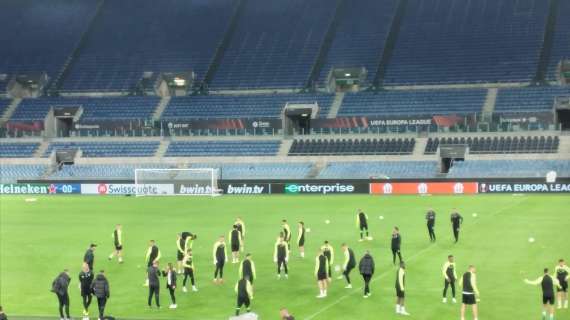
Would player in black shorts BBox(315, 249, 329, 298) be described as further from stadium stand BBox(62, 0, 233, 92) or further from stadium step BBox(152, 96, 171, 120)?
stadium stand BBox(62, 0, 233, 92)

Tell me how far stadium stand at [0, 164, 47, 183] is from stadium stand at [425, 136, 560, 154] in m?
37.4

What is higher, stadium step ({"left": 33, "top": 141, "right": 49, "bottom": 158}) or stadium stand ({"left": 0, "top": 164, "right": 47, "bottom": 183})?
stadium step ({"left": 33, "top": 141, "right": 49, "bottom": 158})

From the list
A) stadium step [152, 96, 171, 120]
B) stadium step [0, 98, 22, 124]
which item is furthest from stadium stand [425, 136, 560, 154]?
stadium step [0, 98, 22, 124]

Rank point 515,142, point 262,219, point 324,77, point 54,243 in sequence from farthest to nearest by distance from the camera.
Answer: point 324,77
point 515,142
point 262,219
point 54,243

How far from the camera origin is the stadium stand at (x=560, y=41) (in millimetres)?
80000

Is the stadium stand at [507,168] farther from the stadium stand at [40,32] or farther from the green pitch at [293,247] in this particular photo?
the stadium stand at [40,32]

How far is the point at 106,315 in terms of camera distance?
98.5ft

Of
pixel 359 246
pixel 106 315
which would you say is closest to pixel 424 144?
pixel 359 246

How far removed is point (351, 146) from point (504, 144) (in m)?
13.7

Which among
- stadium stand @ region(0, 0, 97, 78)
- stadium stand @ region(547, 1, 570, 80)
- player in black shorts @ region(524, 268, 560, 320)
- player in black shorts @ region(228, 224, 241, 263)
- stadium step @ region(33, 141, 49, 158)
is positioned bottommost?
player in black shorts @ region(524, 268, 560, 320)

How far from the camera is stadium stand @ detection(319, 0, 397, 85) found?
287 ft

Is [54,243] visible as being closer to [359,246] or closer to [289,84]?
[359,246]

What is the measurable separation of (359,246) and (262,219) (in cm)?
1212

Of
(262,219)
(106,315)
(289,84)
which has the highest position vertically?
(289,84)
